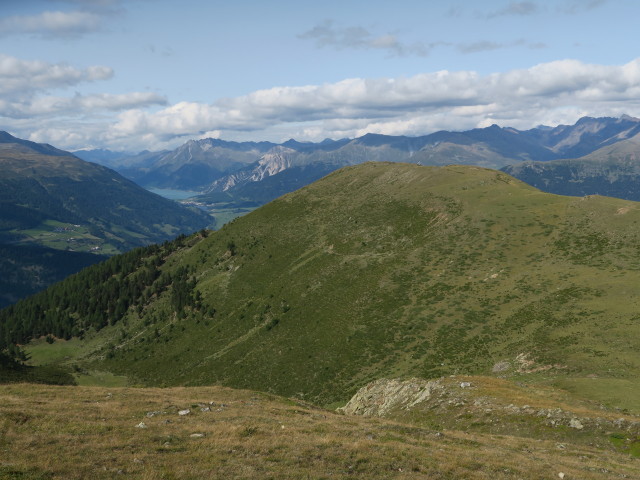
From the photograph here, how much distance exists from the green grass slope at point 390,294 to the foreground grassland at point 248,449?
30.0 meters

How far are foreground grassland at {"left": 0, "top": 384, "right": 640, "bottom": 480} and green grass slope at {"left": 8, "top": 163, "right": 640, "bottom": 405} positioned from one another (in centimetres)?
2996

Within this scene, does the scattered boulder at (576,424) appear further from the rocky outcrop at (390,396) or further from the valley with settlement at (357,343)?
the rocky outcrop at (390,396)

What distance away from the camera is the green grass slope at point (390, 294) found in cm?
6419

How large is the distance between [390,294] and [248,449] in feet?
239

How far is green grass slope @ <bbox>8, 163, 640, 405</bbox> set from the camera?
211 feet

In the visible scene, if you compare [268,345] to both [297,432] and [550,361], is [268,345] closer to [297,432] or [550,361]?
[550,361]

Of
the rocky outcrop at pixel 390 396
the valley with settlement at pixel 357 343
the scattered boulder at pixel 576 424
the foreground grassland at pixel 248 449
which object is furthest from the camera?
the rocky outcrop at pixel 390 396

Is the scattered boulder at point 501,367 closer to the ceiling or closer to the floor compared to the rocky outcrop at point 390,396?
closer to the floor

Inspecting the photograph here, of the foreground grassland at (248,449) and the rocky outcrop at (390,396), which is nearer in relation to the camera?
the foreground grassland at (248,449)

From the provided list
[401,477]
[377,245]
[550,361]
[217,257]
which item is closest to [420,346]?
[550,361]

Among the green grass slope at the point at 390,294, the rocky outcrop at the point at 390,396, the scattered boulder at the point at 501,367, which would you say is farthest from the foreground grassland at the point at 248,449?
the green grass slope at the point at 390,294

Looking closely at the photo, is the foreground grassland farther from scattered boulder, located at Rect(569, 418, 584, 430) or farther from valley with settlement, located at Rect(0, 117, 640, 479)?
scattered boulder, located at Rect(569, 418, 584, 430)

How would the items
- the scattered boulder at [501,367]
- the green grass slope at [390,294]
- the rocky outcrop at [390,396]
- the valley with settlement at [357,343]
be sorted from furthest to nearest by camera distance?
the green grass slope at [390,294]
the scattered boulder at [501,367]
the rocky outcrop at [390,396]
the valley with settlement at [357,343]

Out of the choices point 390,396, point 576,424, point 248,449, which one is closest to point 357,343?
point 390,396
